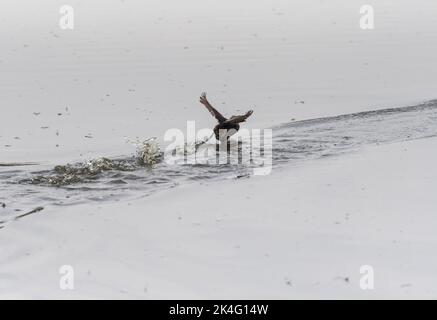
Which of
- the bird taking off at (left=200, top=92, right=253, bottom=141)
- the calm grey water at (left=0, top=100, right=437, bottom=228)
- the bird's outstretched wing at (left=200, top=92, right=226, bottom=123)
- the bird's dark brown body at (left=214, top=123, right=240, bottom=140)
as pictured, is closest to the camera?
the calm grey water at (left=0, top=100, right=437, bottom=228)

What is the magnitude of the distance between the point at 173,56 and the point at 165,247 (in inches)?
439

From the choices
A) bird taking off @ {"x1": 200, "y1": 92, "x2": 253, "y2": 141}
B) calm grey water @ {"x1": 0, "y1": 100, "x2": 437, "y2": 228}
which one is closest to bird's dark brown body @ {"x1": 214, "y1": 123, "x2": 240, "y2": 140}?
bird taking off @ {"x1": 200, "y1": 92, "x2": 253, "y2": 141}

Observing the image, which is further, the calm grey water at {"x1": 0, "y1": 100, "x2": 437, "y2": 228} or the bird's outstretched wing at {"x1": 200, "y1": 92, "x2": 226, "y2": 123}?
the bird's outstretched wing at {"x1": 200, "y1": 92, "x2": 226, "y2": 123}

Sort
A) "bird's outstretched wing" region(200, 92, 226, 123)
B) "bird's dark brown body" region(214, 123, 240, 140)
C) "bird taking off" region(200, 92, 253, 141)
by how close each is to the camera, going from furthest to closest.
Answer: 1. "bird's dark brown body" region(214, 123, 240, 140)
2. "bird taking off" region(200, 92, 253, 141)
3. "bird's outstretched wing" region(200, 92, 226, 123)

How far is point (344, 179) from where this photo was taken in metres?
9.55

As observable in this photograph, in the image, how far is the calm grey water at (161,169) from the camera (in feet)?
30.5

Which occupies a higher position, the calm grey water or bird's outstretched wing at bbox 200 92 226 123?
bird's outstretched wing at bbox 200 92 226 123

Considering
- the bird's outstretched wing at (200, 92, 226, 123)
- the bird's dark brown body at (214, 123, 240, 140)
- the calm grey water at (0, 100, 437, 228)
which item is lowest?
the calm grey water at (0, 100, 437, 228)

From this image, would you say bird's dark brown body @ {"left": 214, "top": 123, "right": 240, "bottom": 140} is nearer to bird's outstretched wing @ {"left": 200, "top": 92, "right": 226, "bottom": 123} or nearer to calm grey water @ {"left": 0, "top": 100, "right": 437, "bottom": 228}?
bird's outstretched wing @ {"left": 200, "top": 92, "right": 226, "bottom": 123}

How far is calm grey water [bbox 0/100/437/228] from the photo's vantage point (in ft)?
30.5

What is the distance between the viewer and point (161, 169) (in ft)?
34.2

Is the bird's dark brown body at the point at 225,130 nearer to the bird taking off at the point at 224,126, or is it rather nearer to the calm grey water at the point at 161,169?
the bird taking off at the point at 224,126

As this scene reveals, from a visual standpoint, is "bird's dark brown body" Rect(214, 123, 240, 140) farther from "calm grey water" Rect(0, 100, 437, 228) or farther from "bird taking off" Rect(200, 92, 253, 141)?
"calm grey water" Rect(0, 100, 437, 228)

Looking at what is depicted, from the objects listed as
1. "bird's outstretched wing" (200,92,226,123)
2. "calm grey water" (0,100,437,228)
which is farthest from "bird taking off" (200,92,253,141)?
"calm grey water" (0,100,437,228)
